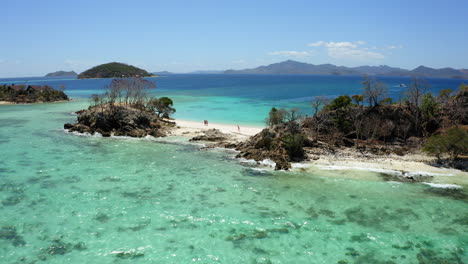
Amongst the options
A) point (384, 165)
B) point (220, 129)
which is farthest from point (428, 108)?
point (220, 129)

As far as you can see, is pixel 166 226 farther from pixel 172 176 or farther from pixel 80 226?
pixel 172 176

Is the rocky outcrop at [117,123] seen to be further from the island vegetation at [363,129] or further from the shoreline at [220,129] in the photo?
the island vegetation at [363,129]

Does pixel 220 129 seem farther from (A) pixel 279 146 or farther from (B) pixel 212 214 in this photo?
(B) pixel 212 214

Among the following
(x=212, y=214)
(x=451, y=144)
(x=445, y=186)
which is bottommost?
(x=212, y=214)

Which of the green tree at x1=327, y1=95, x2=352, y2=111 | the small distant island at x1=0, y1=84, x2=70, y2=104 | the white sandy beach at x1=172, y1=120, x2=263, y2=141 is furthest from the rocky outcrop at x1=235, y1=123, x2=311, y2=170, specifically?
the small distant island at x1=0, y1=84, x2=70, y2=104

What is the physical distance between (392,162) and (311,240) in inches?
532

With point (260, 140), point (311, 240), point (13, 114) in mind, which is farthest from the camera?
point (13, 114)

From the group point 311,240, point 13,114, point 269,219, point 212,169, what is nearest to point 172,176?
point 212,169

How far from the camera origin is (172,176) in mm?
21969

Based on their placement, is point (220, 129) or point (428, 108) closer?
point (428, 108)

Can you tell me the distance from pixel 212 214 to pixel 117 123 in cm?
2428

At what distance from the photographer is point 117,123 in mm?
36562

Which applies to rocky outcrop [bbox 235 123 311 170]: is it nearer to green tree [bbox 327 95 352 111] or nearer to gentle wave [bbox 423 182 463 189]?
Answer: green tree [bbox 327 95 352 111]

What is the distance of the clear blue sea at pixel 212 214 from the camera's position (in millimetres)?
13016
